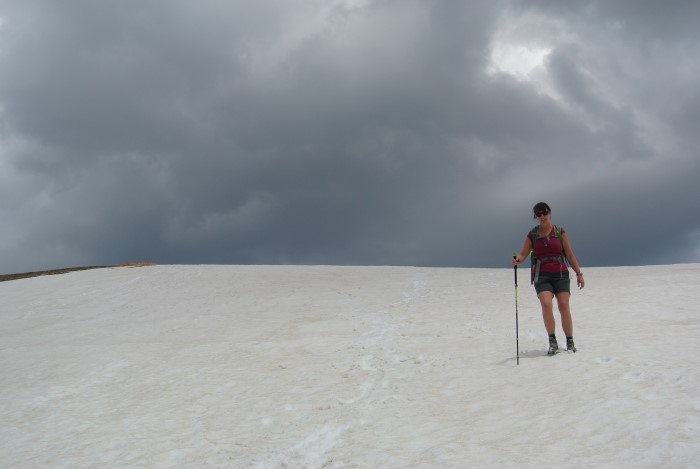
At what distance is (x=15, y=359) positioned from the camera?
537 inches

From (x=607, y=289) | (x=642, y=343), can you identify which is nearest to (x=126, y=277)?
(x=607, y=289)

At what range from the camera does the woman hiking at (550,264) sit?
8859 millimetres

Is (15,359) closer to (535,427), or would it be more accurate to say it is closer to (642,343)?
(535,427)

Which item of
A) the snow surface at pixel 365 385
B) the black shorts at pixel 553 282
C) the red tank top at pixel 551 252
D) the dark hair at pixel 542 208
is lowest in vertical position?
the snow surface at pixel 365 385

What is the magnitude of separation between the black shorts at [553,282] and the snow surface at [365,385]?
1.12 meters

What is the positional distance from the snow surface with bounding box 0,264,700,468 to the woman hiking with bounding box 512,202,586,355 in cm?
74

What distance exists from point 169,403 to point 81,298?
53.6ft

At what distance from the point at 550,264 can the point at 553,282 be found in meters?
0.34

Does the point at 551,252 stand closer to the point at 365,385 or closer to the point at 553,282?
the point at 553,282

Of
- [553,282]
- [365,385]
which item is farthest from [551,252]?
[365,385]

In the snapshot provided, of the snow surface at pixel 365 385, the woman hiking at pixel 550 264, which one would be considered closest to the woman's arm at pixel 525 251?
the woman hiking at pixel 550 264

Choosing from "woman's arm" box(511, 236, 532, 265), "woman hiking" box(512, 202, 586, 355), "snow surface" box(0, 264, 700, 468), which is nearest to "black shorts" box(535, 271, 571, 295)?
"woman hiking" box(512, 202, 586, 355)

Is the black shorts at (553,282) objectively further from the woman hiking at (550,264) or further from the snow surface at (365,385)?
the snow surface at (365,385)

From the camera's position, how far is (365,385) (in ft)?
29.0
